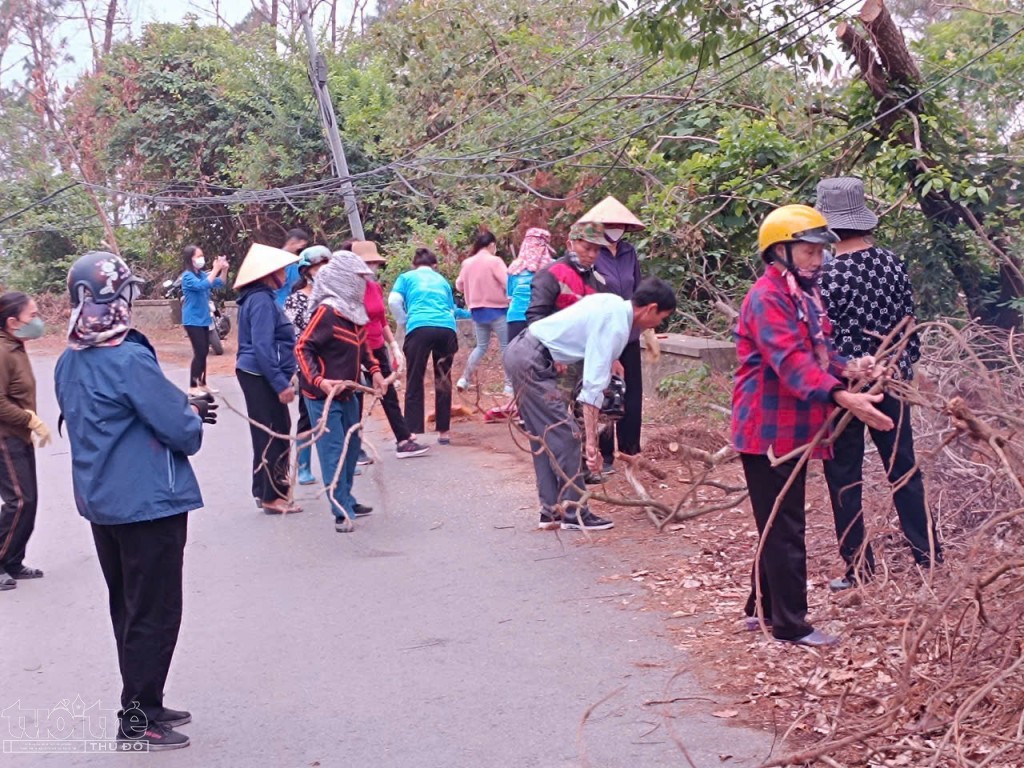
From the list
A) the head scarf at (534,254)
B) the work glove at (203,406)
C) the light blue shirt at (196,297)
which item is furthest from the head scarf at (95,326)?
the light blue shirt at (196,297)

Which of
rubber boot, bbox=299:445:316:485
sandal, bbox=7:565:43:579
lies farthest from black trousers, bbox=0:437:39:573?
rubber boot, bbox=299:445:316:485

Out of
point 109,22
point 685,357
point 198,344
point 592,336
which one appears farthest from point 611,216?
point 109,22

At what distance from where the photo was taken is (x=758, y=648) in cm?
549

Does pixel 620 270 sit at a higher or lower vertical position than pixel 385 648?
higher

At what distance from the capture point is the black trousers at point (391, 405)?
979cm

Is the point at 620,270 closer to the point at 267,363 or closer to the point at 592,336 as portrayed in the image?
the point at 592,336

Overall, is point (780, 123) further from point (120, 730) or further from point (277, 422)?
point (120, 730)

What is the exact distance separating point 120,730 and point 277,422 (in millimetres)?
4117

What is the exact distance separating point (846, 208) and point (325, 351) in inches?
147

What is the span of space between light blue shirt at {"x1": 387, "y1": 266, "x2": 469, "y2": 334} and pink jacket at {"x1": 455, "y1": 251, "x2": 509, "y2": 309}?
1.28 metres

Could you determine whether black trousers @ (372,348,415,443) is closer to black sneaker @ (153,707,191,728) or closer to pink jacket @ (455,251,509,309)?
pink jacket @ (455,251,509,309)

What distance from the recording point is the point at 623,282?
8.85 m

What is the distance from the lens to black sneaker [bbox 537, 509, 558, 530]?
7840mm

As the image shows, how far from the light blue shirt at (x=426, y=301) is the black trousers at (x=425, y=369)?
0.23 feet
